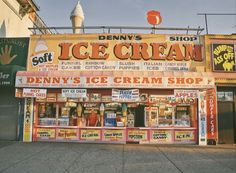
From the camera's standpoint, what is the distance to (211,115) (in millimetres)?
13883

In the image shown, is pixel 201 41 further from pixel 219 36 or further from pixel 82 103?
pixel 82 103

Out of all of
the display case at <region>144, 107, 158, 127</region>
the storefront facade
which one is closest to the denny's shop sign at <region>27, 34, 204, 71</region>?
→ the storefront facade

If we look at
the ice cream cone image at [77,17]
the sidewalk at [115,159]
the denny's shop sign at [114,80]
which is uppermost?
the ice cream cone image at [77,17]

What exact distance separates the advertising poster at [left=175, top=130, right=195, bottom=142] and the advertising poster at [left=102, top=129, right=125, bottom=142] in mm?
2781

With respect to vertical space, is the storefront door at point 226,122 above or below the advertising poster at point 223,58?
below

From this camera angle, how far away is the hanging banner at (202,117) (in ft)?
44.9

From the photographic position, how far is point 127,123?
46.4 feet

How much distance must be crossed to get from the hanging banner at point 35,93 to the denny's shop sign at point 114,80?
0.22 meters

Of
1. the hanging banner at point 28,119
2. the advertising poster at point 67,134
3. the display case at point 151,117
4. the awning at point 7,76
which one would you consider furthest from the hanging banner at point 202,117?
the awning at point 7,76

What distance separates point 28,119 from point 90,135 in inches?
133

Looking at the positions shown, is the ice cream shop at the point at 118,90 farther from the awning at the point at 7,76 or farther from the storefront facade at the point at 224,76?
the storefront facade at the point at 224,76

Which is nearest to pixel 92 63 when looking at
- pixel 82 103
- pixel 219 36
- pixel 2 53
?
pixel 82 103

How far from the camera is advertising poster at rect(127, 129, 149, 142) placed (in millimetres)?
13820

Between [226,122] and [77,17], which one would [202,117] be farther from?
[77,17]
